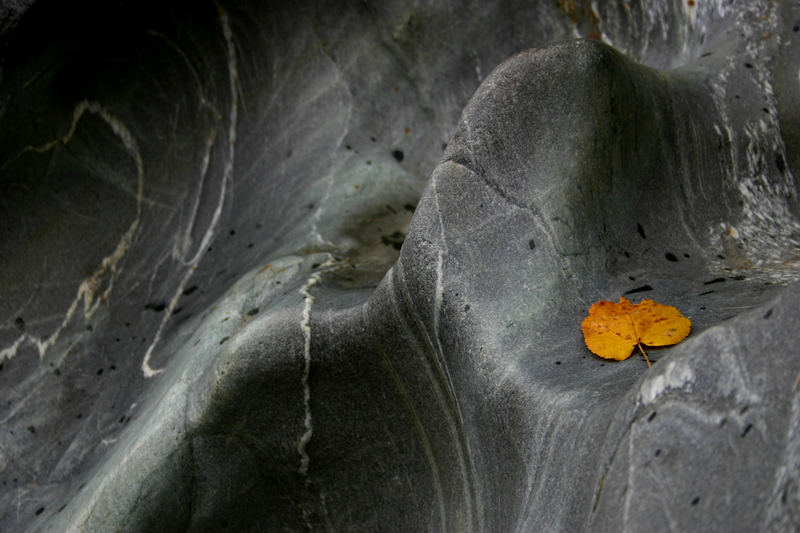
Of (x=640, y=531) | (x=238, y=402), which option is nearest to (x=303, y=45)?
(x=238, y=402)

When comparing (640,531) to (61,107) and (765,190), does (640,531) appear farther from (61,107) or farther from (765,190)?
(61,107)

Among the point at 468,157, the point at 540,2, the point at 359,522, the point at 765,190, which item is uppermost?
the point at 540,2

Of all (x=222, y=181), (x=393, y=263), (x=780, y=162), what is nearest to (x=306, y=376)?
(x=393, y=263)

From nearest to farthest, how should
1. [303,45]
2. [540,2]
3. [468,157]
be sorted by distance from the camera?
[468,157] → [540,2] → [303,45]

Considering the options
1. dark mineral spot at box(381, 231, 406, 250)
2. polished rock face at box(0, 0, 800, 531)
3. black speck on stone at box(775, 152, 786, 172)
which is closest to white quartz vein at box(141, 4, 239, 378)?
polished rock face at box(0, 0, 800, 531)

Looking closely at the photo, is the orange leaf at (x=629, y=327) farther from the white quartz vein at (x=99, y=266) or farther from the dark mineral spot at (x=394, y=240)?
the white quartz vein at (x=99, y=266)

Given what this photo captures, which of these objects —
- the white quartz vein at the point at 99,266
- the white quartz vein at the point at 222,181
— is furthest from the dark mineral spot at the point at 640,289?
the white quartz vein at the point at 99,266

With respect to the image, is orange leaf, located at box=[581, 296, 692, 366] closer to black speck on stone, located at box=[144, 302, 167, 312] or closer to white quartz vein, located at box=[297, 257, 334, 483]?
white quartz vein, located at box=[297, 257, 334, 483]
